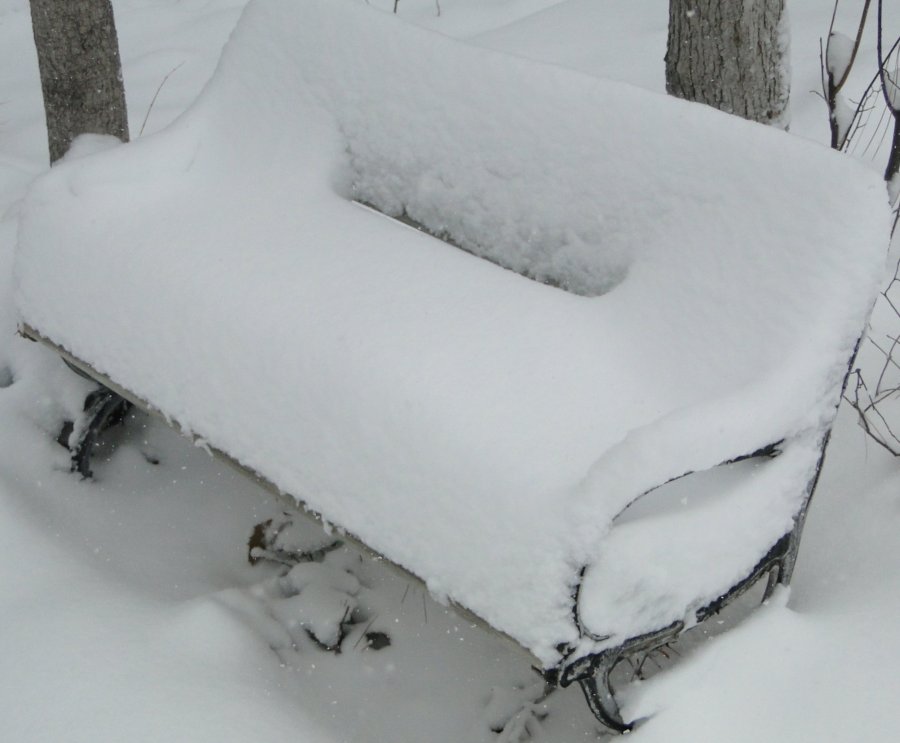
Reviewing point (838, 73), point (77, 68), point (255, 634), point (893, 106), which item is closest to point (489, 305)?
point (255, 634)

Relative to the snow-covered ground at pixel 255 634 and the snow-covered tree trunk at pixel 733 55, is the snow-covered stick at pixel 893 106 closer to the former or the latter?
the snow-covered tree trunk at pixel 733 55

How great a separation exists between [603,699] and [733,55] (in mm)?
1878

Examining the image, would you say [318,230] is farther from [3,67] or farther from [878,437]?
[3,67]

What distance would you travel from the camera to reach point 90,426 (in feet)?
8.43

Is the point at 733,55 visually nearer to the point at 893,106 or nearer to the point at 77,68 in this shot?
the point at 893,106

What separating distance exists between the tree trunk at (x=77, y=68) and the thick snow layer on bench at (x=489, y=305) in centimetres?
116

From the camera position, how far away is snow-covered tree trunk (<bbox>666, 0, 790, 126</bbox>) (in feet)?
8.92

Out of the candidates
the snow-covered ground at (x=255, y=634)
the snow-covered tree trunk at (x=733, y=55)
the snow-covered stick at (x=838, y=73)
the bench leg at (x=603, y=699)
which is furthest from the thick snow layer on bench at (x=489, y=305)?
the snow-covered stick at (x=838, y=73)

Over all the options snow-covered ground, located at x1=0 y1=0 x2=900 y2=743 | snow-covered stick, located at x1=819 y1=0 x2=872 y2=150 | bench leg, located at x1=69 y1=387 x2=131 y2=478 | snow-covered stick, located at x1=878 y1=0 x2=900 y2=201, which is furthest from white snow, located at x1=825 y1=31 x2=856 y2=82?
bench leg, located at x1=69 y1=387 x2=131 y2=478

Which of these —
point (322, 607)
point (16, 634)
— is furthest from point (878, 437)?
point (16, 634)

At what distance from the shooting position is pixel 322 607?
2.29 meters

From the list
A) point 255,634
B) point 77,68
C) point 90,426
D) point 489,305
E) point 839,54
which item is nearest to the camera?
point 489,305

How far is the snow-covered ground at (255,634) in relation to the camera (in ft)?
5.84

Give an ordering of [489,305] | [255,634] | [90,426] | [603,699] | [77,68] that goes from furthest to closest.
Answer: [77,68] < [90,426] < [255,634] < [489,305] < [603,699]
